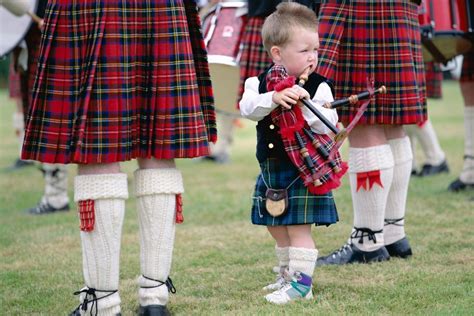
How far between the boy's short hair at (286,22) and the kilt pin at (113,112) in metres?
0.35

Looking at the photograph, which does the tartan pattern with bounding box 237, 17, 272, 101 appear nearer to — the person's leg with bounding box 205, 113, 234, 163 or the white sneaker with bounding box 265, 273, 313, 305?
the white sneaker with bounding box 265, 273, 313, 305

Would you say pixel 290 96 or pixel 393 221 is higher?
pixel 290 96

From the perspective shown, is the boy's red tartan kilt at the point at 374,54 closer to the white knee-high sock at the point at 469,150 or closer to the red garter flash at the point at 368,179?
the red garter flash at the point at 368,179

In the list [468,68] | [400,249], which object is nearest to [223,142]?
[468,68]

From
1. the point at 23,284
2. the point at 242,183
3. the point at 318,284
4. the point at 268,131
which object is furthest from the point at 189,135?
the point at 242,183

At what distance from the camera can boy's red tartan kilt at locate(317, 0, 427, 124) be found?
3.43 meters

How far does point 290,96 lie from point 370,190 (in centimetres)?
86

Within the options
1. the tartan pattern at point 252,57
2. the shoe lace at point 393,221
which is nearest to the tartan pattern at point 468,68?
the tartan pattern at point 252,57

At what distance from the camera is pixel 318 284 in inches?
128

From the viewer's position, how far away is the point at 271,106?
9.50 feet

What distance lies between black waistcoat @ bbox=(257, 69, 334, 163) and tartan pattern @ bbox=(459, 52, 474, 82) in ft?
7.70

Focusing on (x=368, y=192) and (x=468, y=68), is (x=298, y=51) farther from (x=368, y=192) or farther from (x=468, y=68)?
(x=468, y=68)

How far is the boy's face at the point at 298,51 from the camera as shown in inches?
117

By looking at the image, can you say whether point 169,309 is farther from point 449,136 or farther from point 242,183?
point 449,136
